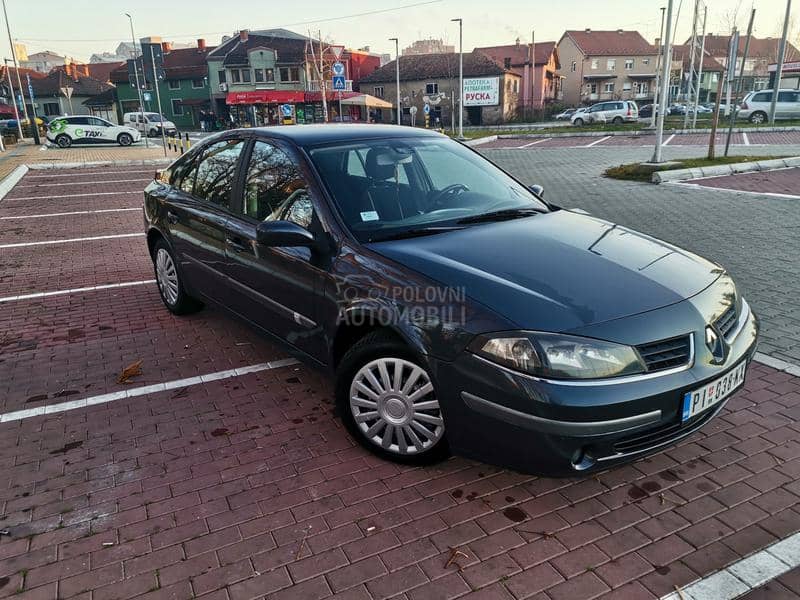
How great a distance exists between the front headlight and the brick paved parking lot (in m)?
0.78

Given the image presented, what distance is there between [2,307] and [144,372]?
108 inches

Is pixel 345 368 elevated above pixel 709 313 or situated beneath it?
situated beneath

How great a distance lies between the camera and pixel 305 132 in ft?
13.4

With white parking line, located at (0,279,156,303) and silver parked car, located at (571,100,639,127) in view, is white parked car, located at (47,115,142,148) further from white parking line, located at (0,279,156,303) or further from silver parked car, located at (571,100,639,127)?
white parking line, located at (0,279,156,303)

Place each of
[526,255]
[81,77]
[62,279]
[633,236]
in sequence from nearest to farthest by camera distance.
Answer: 1. [526,255]
2. [633,236]
3. [62,279]
4. [81,77]

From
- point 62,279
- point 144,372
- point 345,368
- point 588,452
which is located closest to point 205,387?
point 144,372

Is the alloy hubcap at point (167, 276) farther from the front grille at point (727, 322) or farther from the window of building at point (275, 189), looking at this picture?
the front grille at point (727, 322)

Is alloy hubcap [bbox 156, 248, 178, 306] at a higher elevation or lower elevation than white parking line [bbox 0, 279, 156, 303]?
higher

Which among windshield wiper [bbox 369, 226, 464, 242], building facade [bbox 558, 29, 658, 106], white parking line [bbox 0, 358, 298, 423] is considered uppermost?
building facade [bbox 558, 29, 658, 106]

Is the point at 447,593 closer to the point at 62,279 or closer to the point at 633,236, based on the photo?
the point at 633,236

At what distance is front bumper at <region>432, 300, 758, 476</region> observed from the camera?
2531mm

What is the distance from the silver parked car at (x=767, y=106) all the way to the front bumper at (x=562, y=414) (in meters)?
34.8

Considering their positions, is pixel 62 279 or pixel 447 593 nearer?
pixel 447 593

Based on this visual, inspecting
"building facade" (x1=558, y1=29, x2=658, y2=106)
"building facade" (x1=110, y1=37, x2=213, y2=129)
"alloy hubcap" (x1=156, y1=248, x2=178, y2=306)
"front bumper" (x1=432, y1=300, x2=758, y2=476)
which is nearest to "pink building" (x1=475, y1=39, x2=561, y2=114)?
"building facade" (x1=558, y1=29, x2=658, y2=106)
